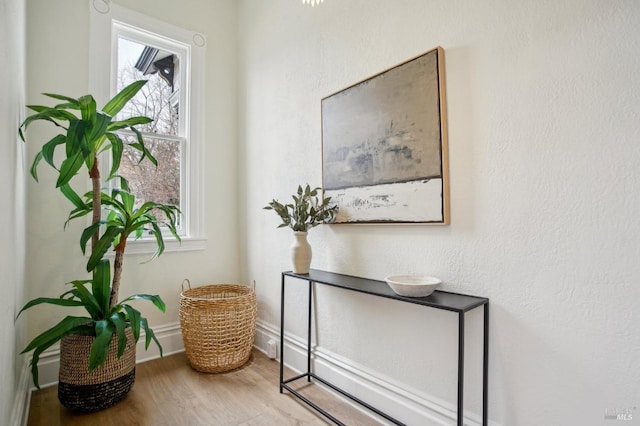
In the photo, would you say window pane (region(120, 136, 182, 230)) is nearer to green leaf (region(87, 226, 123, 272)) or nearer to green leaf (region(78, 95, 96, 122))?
green leaf (region(87, 226, 123, 272))

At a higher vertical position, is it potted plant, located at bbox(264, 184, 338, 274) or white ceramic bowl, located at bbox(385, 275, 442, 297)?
potted plant, located at bbox(264, 184, 338, 274)

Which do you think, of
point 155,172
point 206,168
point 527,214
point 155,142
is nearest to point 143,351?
point 155,172

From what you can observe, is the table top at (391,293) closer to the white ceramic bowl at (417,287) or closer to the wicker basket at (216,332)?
the white ceramic bowl at (417,287)

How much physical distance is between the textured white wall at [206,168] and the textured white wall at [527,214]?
146cm

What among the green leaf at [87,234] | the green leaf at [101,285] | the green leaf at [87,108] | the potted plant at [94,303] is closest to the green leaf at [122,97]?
the potted plant at [94,303]

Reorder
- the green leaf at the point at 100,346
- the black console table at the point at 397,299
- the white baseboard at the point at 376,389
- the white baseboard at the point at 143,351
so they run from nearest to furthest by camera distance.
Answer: the black console table at the point at 397,299, the white baseboard at the point at 376,389, the green leaf at the point at 100,346, the white baseboard at the point at 143,351

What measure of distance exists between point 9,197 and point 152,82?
167 centimetres

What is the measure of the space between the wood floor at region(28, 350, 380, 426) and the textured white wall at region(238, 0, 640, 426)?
0.36 meters

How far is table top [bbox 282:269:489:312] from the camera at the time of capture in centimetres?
122

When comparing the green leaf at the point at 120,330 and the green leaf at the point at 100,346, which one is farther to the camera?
the green leaf at the point at 120,330

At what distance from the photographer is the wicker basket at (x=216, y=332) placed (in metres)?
2.16

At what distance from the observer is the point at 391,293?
4.69ft

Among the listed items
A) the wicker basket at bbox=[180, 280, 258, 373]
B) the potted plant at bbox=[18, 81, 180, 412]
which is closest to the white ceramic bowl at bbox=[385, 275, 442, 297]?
the wicker basket at bbox=[180, 280, 258, 373]

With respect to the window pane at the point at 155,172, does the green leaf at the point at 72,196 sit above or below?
below
